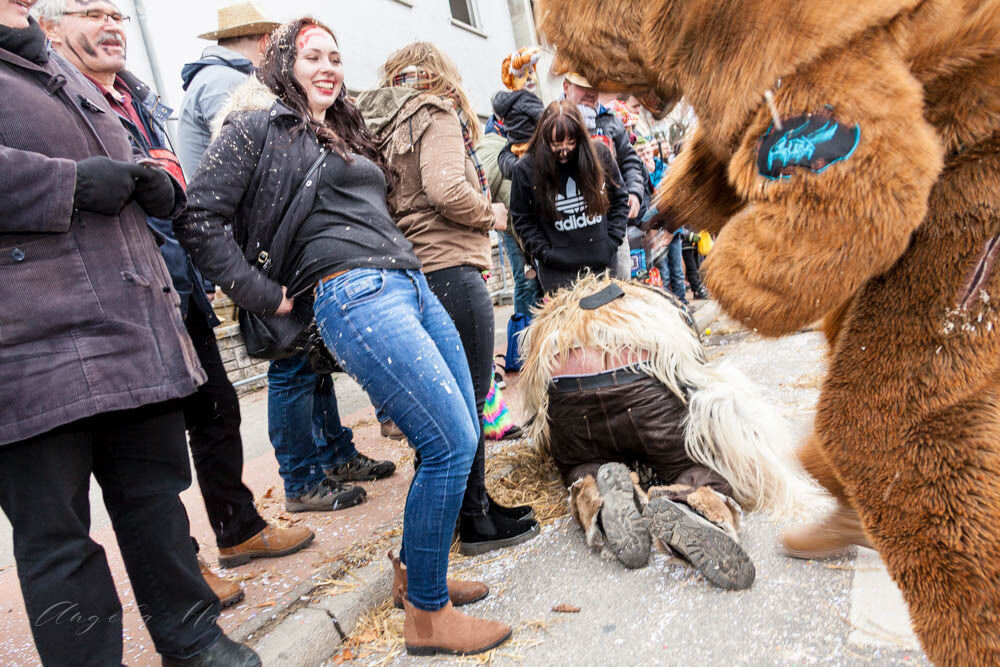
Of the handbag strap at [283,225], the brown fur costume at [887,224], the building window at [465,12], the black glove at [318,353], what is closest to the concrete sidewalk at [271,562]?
the black glove at [318,353]

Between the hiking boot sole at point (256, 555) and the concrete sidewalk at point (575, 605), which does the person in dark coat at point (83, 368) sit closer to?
the concrete sidewalk at point (575, 605)

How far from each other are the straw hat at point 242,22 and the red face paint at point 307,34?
4.76 ft

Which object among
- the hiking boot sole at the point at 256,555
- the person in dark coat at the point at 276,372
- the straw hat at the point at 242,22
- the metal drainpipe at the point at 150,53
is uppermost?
the metal drainpipe at the point at 150,53

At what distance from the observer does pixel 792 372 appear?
479 cm

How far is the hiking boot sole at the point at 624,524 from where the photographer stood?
2.46 metres

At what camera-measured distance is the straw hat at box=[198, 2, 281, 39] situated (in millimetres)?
3521

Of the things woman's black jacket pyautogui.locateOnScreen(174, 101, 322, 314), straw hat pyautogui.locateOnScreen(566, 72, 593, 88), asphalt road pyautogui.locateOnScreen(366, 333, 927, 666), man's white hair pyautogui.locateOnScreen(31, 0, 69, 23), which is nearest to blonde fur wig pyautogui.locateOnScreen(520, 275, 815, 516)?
asphalt road pyautogui.locateOnScreen(366, 333, 927, 666)

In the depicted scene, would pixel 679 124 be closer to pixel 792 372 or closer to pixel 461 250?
pixel 461 250

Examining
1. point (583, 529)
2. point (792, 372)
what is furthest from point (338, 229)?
point (792, 372)

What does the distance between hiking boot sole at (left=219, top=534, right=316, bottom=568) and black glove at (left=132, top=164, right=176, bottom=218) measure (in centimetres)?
155

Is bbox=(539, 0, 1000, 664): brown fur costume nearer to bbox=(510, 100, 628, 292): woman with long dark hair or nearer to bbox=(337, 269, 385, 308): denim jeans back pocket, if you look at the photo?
bbox=(337, 269, 385, 308): denim jeans back pocket

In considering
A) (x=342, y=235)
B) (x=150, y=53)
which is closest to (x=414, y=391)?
(x=342, y=235)

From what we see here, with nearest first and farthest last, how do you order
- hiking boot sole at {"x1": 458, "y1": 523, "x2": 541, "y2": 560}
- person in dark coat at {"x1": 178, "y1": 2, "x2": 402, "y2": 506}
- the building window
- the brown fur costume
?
the brown fur costume, hiking boot sole at {"x1": 458, "y1": 523, "x2": 541, "y2": 560}, person in dark coat at {"x1": 178, "y1": 2, "x2": 402, "y2": 506}, the building window

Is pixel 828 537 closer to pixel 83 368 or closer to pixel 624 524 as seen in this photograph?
pixel 624 524
